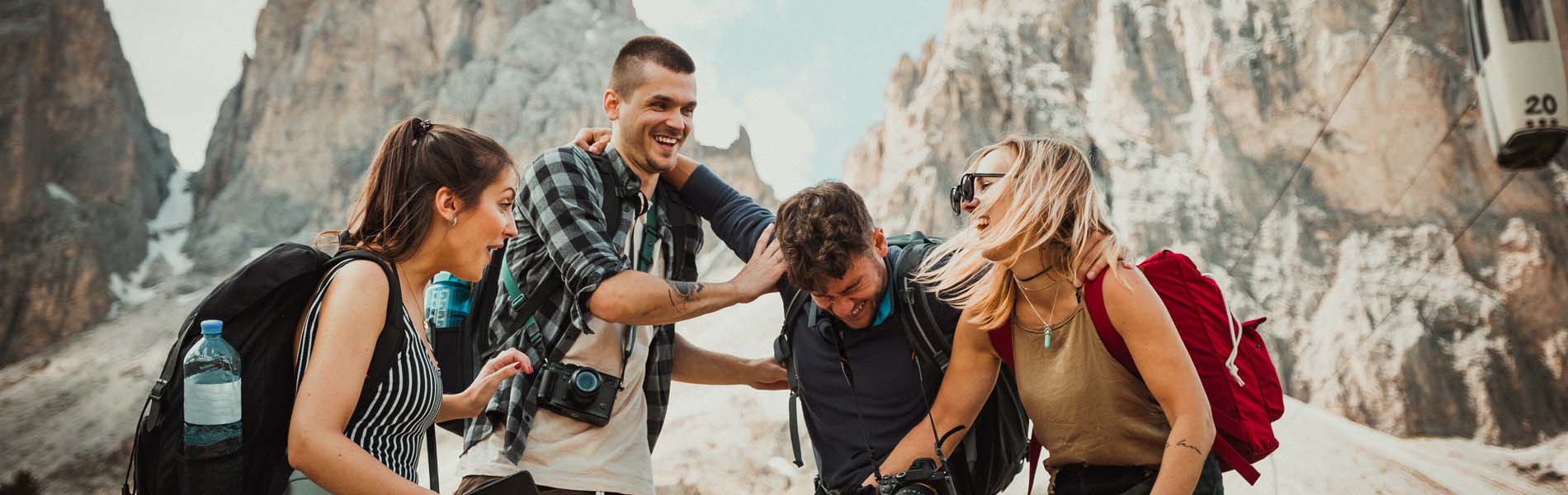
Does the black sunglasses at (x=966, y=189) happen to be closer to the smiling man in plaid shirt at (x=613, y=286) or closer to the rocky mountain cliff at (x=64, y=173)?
the smiling man in plaid shirt at (x=613, y=286)

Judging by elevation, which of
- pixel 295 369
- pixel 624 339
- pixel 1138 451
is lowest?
pixel 1138 451

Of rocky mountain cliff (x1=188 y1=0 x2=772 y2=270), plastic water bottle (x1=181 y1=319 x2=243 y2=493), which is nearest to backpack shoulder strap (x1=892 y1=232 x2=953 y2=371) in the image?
Result: plastic water bottle (x1=181 y1=319 x2=243 y2=493)

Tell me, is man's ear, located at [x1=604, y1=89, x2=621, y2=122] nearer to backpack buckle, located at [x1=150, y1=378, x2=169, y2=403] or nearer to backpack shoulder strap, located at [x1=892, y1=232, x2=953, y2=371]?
backpack shoulder strap, located at [x1=892, y1=232, x2=953, y2=371]

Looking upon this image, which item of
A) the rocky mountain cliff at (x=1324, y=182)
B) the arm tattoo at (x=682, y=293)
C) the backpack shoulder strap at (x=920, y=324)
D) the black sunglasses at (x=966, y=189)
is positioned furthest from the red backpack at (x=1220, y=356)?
the rocky mountain cliff at (x=1324, y=182)

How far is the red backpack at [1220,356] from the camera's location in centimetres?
242

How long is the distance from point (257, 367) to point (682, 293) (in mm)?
1161

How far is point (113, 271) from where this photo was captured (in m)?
38.5

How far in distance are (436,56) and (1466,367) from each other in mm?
42495

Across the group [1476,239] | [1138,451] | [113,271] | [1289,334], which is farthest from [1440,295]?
[113,271]

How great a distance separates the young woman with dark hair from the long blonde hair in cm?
115

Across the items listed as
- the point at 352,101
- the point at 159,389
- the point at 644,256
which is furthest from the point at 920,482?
the point at 352,101

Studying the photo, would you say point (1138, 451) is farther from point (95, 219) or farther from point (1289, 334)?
point (95, 219)

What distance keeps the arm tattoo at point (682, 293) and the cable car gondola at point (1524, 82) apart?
226 inches

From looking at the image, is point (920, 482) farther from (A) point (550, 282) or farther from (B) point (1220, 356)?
(A) point (550, 282)
